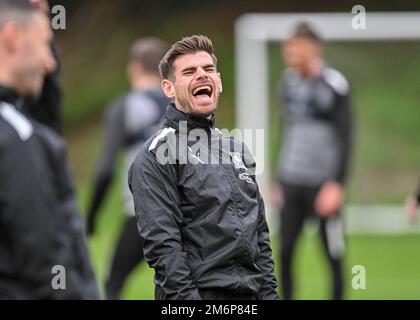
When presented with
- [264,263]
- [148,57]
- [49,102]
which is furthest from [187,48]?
[148,57]

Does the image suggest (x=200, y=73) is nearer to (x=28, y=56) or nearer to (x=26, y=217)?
(x=28, y=56)

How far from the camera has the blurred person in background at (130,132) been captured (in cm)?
688

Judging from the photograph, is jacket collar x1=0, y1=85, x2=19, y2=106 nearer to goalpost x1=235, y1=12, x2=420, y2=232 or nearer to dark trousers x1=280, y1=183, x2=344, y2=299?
dark trousers x1=280, y1=183, x2=344, y2=299

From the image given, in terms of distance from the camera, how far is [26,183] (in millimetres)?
3289

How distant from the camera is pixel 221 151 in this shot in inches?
150

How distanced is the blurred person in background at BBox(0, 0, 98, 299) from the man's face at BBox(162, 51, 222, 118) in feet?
1.59

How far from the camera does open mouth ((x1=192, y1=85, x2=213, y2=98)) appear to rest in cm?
374

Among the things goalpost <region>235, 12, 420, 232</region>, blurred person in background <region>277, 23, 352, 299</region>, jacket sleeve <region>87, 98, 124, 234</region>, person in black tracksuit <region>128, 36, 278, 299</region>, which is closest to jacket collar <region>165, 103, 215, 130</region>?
person in black tracksuit <region>128, 36, 278, 299</region>

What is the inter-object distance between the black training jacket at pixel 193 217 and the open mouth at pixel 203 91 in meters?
0.09

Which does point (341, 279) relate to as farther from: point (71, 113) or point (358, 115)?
point (71, 113)

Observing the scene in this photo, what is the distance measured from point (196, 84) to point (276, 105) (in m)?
8.97
